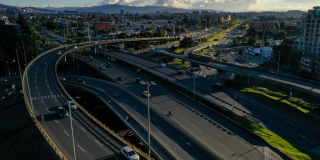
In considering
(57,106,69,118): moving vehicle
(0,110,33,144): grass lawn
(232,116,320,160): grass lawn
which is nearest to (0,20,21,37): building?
(0,110,33,144): grass lawn

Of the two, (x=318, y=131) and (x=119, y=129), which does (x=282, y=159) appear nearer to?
(x=318, y=131)

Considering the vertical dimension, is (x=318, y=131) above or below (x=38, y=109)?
below

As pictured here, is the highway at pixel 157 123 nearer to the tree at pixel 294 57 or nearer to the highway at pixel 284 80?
the highway at pixel 284 80

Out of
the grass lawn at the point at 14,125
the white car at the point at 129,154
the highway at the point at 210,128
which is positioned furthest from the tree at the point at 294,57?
the grass lawn at the point at 14,125

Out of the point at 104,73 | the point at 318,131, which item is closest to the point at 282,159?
the point at 318,131

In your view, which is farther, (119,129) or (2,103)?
(2,103)

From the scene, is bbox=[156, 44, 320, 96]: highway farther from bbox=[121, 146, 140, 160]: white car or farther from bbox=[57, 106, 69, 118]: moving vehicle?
bbox=[57, 106, 69, 118]: moving vehicle

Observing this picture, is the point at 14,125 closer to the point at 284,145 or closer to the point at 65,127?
the point at 65,127
